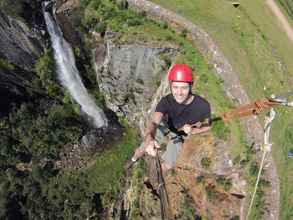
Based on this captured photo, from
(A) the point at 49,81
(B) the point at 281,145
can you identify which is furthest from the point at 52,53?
(B) the point at 281,145

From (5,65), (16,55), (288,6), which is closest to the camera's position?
(288,6)

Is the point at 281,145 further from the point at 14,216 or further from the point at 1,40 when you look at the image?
the point at 14,216

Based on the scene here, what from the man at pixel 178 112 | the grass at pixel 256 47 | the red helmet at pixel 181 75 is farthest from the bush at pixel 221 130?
the red helmet at pixel 181 75

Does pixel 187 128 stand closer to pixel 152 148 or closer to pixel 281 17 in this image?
pixel 152 148

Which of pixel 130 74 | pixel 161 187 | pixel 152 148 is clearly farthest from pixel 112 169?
pixel 152 148

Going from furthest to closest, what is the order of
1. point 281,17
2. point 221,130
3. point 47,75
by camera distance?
1. point 47,75
2. point 281,17
3. point 221,130

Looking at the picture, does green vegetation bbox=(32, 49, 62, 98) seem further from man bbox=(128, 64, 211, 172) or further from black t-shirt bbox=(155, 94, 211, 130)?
black t-shirt bbox=(155, 94, 211, 130)

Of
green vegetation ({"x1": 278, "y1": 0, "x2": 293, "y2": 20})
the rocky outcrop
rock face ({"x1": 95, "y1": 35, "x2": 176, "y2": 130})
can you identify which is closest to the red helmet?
the rocky outcrop
